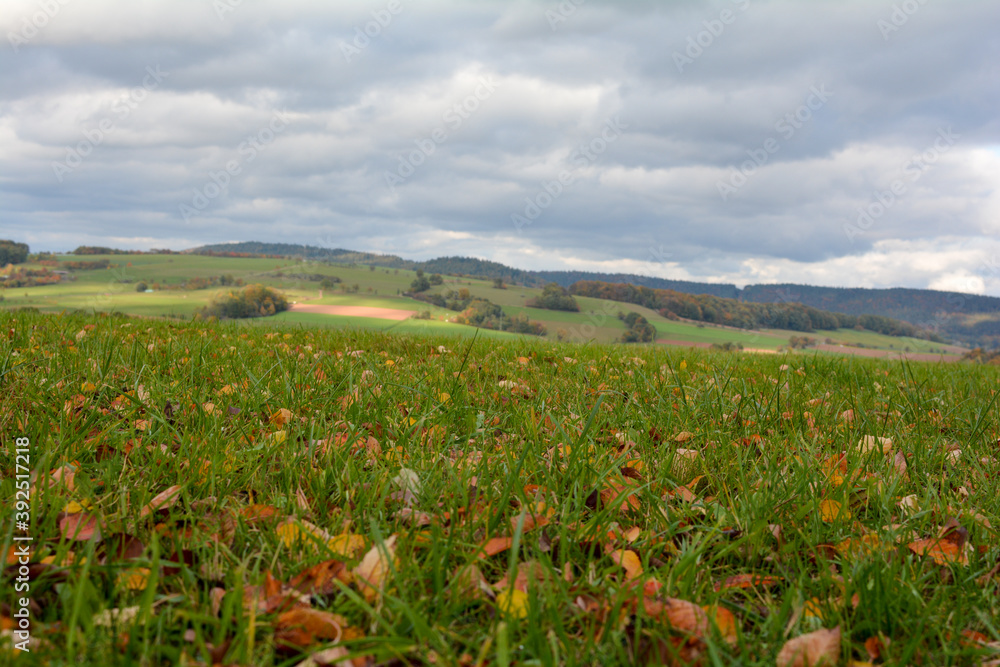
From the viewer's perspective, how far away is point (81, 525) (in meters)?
1.56

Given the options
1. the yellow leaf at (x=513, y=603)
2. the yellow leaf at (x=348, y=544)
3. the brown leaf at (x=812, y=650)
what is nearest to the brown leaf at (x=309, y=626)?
the yellow leaf at (x=348, y=544)

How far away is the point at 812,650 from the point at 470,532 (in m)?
0.98

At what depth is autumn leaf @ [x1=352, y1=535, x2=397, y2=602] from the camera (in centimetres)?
144

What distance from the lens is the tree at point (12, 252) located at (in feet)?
189

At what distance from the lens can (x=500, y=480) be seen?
2170 millimetres

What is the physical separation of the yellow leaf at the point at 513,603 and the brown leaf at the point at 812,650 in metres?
0.63

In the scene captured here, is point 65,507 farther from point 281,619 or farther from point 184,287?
point 184,287

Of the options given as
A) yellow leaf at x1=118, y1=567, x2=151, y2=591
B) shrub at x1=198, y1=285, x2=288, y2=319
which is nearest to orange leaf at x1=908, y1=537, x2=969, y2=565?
yellow leaf at x1=118, y1=567, x2=151, y2=591

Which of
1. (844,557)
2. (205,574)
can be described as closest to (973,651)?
(844,557)

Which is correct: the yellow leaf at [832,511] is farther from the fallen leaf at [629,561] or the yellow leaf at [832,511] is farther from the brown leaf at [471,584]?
the brown leaf at [471,584]

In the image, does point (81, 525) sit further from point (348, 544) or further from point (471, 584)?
point (471, 584)

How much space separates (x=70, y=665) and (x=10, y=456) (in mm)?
1484

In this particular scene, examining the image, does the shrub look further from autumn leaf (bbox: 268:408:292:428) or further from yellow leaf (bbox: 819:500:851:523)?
yellow leaf (bbox: 819:500:851:523)

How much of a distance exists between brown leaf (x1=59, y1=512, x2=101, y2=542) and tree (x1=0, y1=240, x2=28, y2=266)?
244 ft
